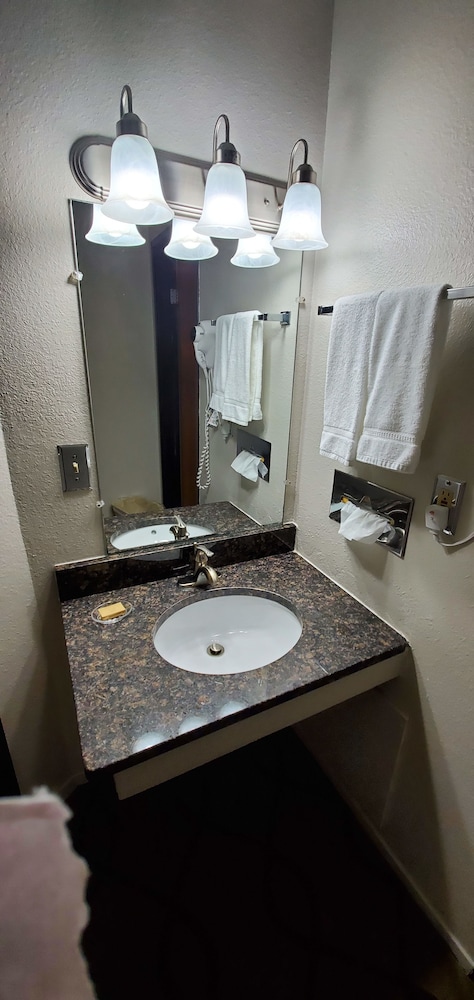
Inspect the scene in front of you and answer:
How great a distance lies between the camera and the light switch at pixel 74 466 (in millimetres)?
1044

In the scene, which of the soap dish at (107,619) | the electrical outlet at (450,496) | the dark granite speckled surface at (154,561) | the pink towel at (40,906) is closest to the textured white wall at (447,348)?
the electrical outlet at (450,496)

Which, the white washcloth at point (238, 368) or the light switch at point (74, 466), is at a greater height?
the white washcloth at point (238, 368)

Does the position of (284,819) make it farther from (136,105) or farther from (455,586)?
(136,105)

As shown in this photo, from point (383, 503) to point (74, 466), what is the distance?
828 mm

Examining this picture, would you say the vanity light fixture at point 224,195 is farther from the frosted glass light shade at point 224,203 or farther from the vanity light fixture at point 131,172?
the vanity light fixture at point 131,172

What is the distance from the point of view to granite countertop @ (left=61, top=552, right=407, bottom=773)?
0.75 metres

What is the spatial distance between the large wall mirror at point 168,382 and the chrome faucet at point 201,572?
4.3 inches

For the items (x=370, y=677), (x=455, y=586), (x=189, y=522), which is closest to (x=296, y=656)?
(x=370, y=677)

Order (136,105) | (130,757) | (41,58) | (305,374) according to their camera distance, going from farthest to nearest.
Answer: (305,374) < (136,105) < (41,58) < (130,757)

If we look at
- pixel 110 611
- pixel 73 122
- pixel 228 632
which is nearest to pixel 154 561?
Answer: pixel 110 611

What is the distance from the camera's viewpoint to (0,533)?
0.99m

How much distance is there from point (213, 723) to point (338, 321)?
3.17 ft

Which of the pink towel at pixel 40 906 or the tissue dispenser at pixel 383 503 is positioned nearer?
the pink towel at pixel 40 906

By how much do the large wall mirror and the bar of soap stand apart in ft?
0.57
